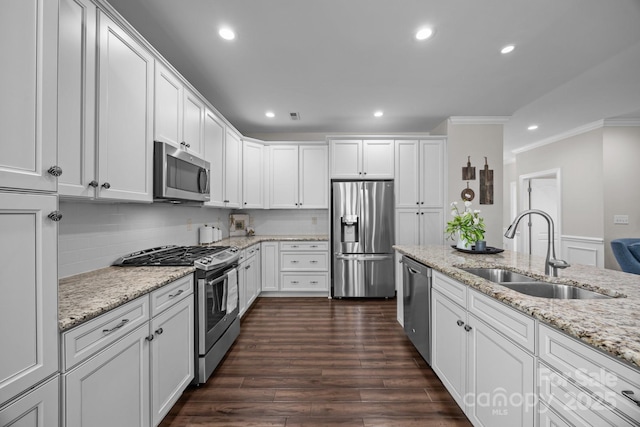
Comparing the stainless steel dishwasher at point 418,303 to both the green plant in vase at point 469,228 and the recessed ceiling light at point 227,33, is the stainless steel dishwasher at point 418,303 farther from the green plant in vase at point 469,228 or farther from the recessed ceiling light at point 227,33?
the recessed ceiling light at point 227,33

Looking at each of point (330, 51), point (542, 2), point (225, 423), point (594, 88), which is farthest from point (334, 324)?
point (594, 88)

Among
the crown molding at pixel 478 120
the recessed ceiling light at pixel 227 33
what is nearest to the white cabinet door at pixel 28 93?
the recessed ceiling light at pixel 227 33

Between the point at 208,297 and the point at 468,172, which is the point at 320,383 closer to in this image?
the point at 208,297

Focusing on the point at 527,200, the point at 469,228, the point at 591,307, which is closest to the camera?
the point at 591,307

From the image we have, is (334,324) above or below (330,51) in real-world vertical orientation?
below

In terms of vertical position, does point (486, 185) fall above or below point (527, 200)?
above

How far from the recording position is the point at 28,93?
818 millimetres

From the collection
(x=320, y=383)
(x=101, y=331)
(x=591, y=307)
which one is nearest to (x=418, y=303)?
(x=320, y=383)

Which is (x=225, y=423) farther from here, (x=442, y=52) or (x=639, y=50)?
(x=639, y=50)

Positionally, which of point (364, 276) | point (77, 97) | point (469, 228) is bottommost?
point (364, 276)

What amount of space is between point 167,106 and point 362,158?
9.30ft

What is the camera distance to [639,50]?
2455 millimetres

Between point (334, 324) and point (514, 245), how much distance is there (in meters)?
6.04

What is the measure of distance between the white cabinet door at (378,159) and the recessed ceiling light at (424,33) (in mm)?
2025
